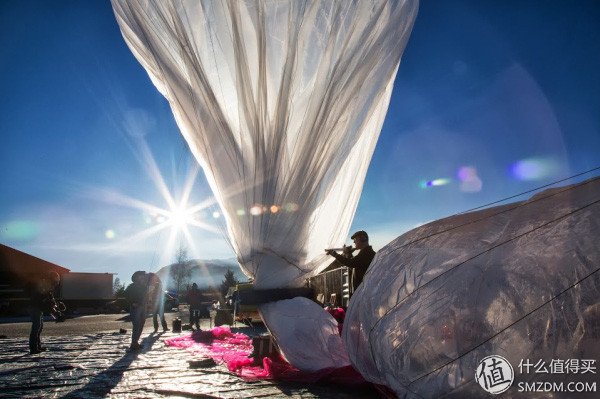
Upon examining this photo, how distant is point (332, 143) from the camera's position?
3748 millimetres

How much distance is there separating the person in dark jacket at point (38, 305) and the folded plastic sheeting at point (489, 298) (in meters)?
5.92

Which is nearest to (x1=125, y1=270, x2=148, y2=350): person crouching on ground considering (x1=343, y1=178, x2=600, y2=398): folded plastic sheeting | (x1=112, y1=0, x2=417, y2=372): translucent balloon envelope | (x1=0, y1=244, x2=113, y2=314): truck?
(x1=112, y1=0, x2=417, y2=372): translucent balloon envelope

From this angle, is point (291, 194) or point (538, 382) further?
point (291, 194)

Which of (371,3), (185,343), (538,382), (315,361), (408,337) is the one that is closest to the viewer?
(538,382)

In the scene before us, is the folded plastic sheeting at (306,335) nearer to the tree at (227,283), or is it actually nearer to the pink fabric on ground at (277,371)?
the pink fabric on ground at (277,371)

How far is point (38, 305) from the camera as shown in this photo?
605cm

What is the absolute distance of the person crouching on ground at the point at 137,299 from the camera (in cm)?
654

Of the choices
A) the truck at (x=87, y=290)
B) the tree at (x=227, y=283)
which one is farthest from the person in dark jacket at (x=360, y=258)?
the truck at (x=87, y=290)

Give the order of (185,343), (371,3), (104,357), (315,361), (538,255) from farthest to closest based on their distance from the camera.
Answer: (185,343) → (104,357) → (371,3) → (315,361) → (538,255)

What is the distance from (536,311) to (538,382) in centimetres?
34

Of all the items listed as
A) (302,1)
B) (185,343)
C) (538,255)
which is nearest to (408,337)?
(538,255)

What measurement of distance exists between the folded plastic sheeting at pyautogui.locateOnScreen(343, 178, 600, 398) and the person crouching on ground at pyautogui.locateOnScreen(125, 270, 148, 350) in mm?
5327

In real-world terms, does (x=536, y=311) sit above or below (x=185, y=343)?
above

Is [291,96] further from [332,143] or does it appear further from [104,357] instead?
[104,357]
